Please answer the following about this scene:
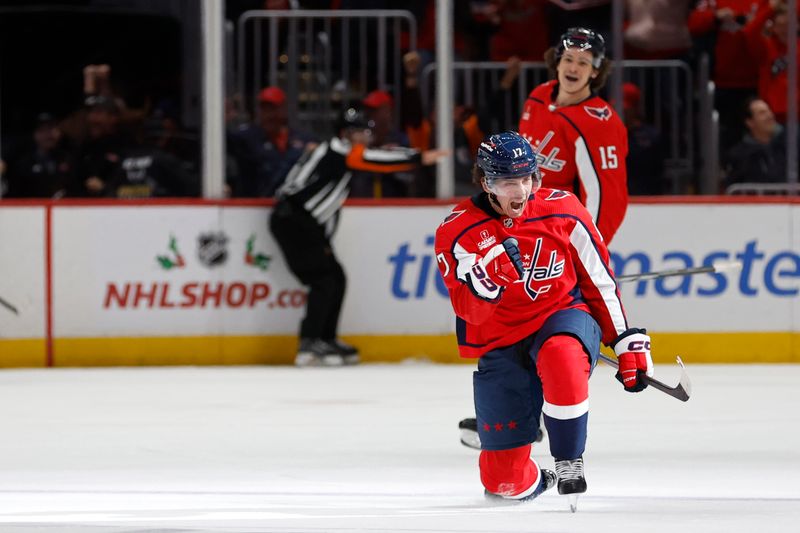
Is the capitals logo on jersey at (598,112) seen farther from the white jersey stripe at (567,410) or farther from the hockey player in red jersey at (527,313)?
the white jersey stripe at (567,410)

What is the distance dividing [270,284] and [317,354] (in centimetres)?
49

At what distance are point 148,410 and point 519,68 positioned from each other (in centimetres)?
310

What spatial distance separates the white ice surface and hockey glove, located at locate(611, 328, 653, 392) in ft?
1.22

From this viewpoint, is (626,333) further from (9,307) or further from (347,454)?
(9,307)

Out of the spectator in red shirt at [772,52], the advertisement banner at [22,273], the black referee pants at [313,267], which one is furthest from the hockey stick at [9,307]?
the spectator in red shirt at [772,52]

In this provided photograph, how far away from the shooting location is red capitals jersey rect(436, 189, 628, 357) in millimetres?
4754

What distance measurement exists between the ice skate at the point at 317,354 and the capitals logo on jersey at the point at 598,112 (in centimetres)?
291

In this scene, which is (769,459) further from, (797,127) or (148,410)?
(797,127)

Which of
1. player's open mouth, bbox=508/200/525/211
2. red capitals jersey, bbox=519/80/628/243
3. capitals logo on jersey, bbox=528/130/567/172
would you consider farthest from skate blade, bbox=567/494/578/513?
capitals logo on jersey, bbox=528/130/567/172

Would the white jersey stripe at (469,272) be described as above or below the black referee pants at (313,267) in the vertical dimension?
above

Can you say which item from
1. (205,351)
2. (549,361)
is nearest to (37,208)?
(205,351)

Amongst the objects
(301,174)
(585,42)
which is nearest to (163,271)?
(301,174)

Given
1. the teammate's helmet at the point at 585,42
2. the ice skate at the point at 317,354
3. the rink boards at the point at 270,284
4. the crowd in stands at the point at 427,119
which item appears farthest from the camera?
the crowd in stands at the point at 427,119

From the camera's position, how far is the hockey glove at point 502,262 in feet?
15.3
